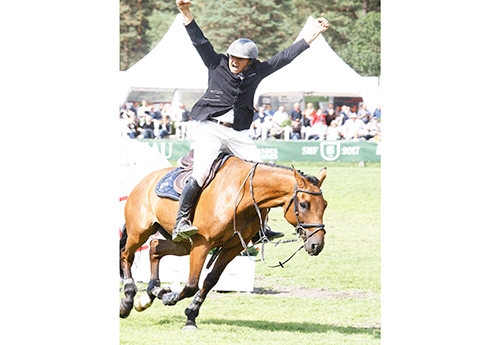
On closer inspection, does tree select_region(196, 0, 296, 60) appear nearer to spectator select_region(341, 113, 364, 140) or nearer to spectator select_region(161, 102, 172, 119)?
spectator select_region(161, 102, 172, 119)

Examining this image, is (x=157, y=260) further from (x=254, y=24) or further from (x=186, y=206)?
(x=254, y=24)

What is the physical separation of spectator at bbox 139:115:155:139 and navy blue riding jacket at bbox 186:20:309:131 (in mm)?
15036

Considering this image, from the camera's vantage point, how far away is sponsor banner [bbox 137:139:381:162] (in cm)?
1998

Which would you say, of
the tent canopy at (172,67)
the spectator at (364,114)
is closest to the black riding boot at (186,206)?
the tent canopy at (172,67)

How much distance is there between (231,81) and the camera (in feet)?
18.7

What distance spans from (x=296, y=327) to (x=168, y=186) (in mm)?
1824

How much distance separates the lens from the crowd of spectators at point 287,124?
68.7 feet

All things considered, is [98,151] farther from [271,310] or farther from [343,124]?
[343,124]

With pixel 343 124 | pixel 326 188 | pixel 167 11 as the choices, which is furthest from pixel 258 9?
pixel 326 188

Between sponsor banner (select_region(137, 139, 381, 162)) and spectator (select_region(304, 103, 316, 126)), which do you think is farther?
spectator (select_region(304, 103, 316, 126))

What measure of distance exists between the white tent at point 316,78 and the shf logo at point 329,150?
3.04 metres

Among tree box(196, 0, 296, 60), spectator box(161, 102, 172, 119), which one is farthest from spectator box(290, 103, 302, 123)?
tree box(196, 0, 296, 60)

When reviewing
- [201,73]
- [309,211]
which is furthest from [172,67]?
[309,211]

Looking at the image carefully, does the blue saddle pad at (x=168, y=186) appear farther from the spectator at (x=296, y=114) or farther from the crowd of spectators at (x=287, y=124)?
the spectator at (x=296, y=114)
